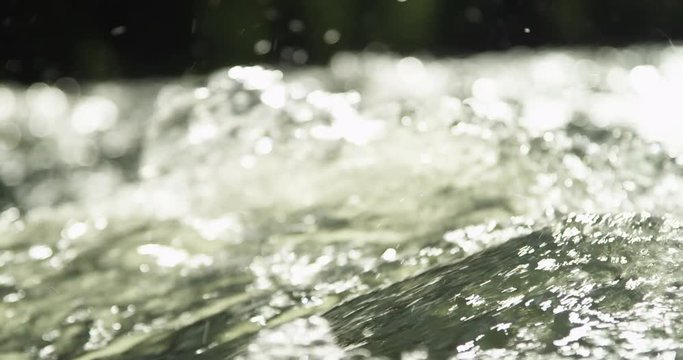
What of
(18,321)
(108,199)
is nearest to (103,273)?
(18,321)

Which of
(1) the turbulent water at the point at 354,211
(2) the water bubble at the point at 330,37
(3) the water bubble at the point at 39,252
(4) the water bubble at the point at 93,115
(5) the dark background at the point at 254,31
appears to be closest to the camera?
(1) the turbulent water at the point at 354,211

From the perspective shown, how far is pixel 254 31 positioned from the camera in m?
4.26

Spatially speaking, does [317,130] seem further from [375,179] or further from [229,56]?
[229,56]

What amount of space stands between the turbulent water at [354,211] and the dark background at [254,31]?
0.16 m

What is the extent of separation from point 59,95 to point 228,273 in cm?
228

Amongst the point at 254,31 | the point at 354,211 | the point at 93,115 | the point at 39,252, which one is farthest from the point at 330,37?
the point at 39,252

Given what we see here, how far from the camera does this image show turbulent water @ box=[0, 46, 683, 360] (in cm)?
148

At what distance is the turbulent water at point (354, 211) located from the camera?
1.48 m

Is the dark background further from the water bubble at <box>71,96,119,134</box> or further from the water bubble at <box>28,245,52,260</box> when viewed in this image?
the water bubble at <box>28,245,52,260</box>

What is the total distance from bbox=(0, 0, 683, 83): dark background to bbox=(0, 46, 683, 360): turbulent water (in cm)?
16

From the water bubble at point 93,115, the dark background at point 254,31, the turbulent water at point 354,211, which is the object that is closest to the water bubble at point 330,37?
the dark background at point 254,31

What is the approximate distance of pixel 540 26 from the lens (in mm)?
4383

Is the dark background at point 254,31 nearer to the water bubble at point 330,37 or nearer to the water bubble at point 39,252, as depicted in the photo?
the water bubble at point 330,37

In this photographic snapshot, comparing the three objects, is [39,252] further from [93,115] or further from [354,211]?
[93,115]
